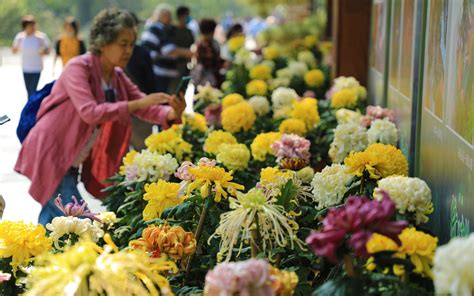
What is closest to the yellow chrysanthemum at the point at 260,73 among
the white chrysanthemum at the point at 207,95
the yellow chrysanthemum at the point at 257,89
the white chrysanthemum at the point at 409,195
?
the yellow chrysanthemum at the point at 257,89

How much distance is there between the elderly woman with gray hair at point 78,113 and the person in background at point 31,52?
28.4 ft

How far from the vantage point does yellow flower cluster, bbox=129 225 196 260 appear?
Answer: 2920 mm

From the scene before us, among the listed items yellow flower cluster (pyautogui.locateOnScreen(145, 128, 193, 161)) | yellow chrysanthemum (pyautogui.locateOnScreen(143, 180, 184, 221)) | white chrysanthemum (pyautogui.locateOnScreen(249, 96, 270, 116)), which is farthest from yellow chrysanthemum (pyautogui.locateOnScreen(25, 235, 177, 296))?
white chrysanthemum (pyautogui.locateOnScreen(249, 96, 270, 116))

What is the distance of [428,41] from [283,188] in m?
1.59

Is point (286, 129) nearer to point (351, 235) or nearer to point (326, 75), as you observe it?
point (351, 235)

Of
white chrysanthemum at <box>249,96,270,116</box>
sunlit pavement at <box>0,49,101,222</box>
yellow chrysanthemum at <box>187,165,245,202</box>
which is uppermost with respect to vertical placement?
yellow chrysanthemum at <box>187,165,245,202</box>

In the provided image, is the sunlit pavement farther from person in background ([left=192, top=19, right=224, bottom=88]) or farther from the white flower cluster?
person in background ([left=192, top=19, right=224, bottom=88])

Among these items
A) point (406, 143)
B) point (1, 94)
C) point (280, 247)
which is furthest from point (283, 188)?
point (1, 94)

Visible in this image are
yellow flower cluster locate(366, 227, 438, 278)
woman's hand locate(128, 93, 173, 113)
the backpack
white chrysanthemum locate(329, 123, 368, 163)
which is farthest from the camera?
the backpack

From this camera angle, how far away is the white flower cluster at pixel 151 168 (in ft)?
14.0

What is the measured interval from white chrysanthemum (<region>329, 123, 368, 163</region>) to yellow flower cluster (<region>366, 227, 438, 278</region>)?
206 cm

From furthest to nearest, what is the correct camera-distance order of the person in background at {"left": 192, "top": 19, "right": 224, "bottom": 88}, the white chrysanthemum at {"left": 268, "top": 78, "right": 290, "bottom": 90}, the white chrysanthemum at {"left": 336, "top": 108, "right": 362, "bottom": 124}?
1. the person in background at {"left": 192, "top": 19, "right": 224, "bottom": 88}
2. the white chrysanthemum at {"left": 268, "top": 78, "right": 290, "bottom": 90}
3. the white chrysanthemum at {"left": 336, "top": 108, "right": 362, "bottom": 124}

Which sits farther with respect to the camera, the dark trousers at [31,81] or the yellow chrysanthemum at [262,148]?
the dark trousers at [31,81]

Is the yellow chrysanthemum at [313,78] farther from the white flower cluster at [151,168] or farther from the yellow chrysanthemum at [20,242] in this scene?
the yellow chrysanthemum at [20,242]
